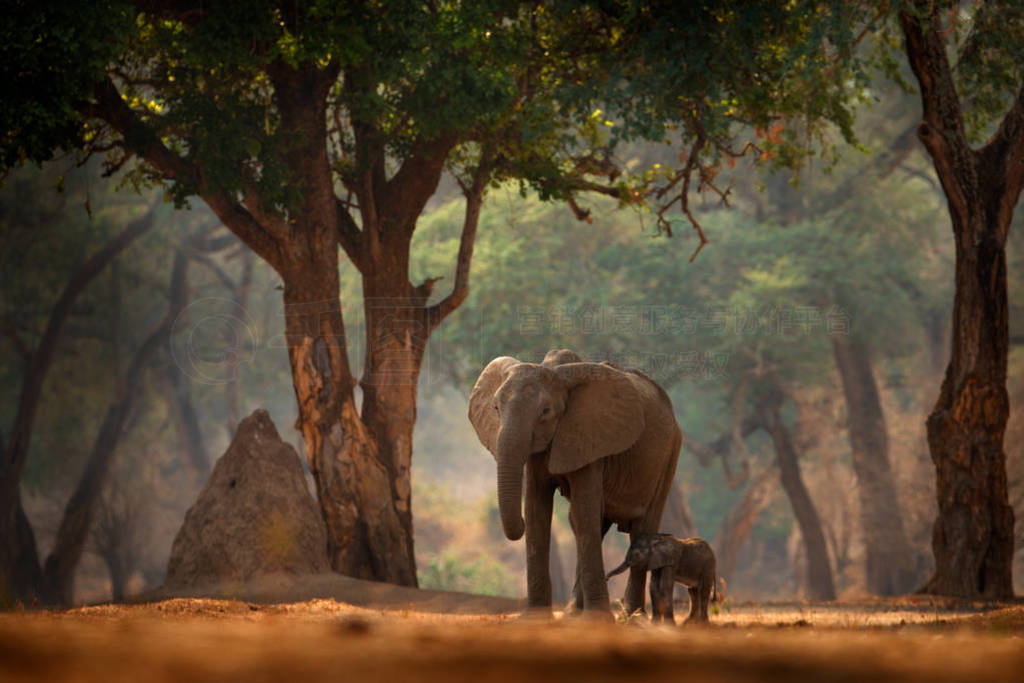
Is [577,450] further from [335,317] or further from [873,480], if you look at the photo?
[873,480]

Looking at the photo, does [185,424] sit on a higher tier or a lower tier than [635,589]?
higher

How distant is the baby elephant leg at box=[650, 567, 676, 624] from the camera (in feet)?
28.3

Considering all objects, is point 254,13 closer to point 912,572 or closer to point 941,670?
point 941,670

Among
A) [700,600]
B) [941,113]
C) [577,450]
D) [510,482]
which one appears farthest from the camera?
[941,113]

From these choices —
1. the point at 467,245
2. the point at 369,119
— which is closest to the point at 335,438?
the point at 467,245

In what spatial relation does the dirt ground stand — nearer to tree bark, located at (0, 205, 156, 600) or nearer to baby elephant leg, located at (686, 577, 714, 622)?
baby elephant leg, located at (686, 577, 714, 622)

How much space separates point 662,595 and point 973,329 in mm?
6452

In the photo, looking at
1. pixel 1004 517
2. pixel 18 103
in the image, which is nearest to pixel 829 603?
pixel 1004 517

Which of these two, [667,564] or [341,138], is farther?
[341,138]

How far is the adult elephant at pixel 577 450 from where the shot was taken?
817cm

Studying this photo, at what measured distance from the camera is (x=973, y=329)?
1293cm

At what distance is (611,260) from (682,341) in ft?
8.68

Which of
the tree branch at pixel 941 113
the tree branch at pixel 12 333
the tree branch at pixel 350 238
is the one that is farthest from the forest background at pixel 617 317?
the tree branch at pixel 350 238

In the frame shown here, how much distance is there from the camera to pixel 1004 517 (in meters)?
12.8
